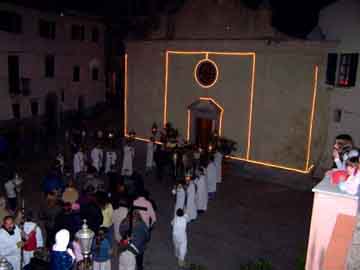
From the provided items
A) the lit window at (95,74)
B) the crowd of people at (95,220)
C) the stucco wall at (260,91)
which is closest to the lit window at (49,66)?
the lit window at (95,74)

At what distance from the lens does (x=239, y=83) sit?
1828 centimetres

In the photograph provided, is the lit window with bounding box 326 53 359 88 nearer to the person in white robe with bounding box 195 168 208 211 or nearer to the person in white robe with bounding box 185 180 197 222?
the person in white robe with bounding box 195 168 208 211

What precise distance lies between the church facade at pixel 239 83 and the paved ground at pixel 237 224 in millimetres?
1753

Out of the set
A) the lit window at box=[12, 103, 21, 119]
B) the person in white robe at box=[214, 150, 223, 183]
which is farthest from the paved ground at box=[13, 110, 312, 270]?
the lit window at box=[12, 103, 21, 119]

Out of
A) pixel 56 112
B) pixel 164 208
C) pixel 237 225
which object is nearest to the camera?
pixel 237 225

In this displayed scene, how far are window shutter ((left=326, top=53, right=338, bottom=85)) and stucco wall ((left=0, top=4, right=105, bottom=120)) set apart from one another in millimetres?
17725

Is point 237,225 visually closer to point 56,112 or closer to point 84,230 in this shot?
point 84,230

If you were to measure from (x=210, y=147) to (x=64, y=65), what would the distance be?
15.5m

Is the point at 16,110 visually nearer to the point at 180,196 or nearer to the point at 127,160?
the point at 127,160

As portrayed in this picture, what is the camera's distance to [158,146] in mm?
16984

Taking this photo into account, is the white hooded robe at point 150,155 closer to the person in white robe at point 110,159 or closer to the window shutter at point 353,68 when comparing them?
→ the person in white robe at point 110,159

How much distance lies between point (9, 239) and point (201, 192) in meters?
6.85

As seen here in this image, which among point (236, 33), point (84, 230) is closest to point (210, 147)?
point (236, 33)

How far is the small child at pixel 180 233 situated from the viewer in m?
9.66
